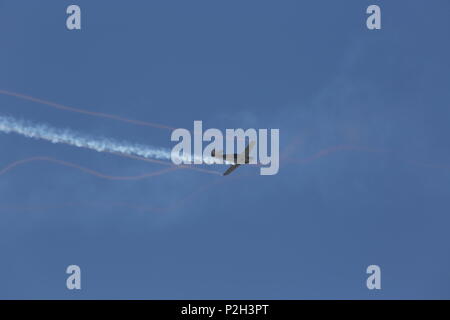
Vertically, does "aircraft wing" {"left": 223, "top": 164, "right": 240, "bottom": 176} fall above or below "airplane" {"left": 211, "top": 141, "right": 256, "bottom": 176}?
below

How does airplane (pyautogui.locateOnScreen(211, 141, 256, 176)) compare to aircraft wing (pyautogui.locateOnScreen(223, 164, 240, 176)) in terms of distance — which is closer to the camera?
airplane (pyautogui.locateOnScreen(211, 141, 256, 176))

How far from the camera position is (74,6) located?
74812 mm

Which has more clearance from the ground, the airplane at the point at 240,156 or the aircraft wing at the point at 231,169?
the airplane at the point at 240,156

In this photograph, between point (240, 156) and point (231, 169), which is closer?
point (240, 156)

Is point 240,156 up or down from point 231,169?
up

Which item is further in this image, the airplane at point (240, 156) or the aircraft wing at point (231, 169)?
the aircraft wing at point (231, 169)
